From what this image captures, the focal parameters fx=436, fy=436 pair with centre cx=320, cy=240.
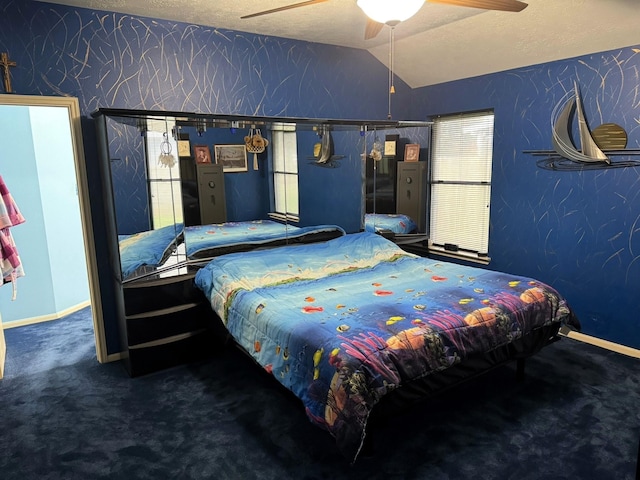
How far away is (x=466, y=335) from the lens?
234 cm

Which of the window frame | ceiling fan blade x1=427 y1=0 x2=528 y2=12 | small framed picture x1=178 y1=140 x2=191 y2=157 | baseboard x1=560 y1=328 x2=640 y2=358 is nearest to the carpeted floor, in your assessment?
baseboard x1=560 y1=328 x2=640 y2=358

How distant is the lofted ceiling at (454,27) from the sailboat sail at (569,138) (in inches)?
15.4

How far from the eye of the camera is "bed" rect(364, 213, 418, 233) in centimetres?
438

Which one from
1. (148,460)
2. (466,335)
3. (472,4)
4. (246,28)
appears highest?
(246,28)

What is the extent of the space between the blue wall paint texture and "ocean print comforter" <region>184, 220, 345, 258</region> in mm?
262

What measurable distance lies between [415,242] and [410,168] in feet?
2.53

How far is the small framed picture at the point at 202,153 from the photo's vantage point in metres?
3.36

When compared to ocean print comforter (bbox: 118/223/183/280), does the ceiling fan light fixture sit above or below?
above

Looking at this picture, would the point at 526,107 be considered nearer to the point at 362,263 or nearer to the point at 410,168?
the point at 410,168

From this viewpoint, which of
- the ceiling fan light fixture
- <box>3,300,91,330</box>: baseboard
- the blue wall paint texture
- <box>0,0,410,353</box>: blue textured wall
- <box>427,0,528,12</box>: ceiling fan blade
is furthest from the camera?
<box>3,300,91,330</box>: baseboard

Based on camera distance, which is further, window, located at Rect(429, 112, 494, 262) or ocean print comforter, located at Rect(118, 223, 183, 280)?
window, located at Rect(429, 112, 494, 262)

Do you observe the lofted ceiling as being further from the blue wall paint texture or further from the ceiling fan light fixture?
the ceiling fan light fixture


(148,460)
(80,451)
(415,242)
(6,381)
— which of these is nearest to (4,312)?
(6,381)

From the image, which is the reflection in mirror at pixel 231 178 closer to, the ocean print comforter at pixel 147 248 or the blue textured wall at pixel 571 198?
the ocean print comforter at pixel 147 248
